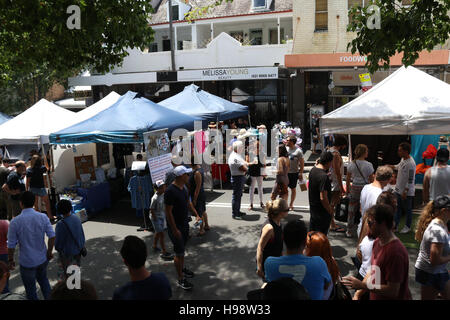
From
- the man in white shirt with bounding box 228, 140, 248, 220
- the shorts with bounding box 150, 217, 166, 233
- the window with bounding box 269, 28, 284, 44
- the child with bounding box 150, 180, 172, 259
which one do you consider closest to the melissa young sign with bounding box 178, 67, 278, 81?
the window with bounding box 269, 28, 284, 44

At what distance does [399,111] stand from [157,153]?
16.8 ft

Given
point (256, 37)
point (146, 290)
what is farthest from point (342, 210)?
point (256, 37)

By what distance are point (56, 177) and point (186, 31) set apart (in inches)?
714

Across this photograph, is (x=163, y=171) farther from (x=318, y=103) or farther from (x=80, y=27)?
(x=318, y=103)

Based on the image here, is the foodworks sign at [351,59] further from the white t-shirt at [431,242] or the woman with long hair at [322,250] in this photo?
the woman with long hair at [322,250]

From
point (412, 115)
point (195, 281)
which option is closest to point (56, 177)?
point (195, 281)

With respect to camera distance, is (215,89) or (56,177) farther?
(215,89)

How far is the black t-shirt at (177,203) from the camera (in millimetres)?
5328

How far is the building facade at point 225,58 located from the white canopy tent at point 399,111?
37.4 ft

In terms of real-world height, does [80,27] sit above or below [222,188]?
above

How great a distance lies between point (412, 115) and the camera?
6.92 meters

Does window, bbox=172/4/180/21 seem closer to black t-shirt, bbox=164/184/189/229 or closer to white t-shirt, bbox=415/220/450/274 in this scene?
black t-shirt, bbox=164/184/189/229
